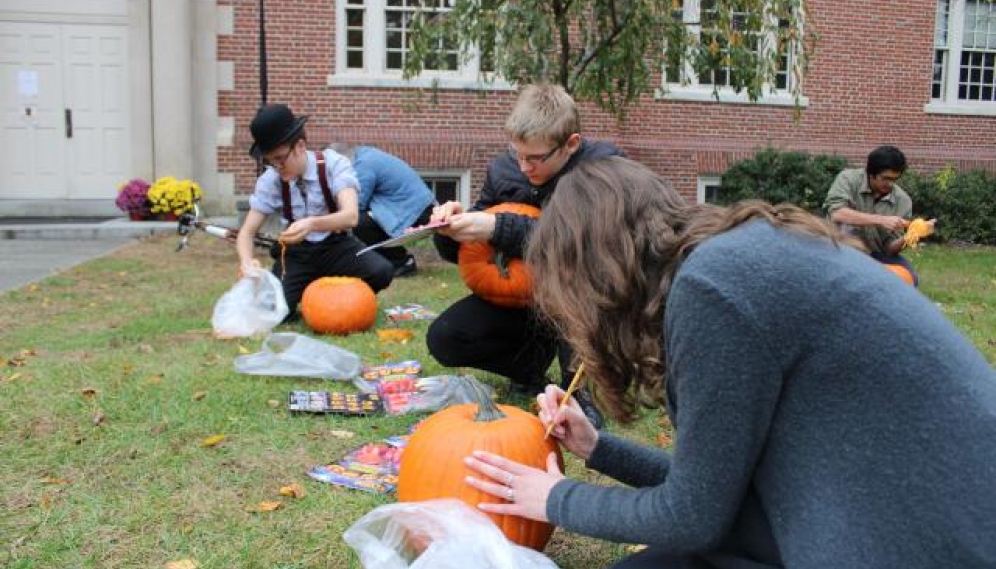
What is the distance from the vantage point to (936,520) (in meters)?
1.47

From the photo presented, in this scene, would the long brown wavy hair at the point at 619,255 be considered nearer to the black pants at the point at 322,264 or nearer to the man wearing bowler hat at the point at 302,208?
the man wearing bowler hat at the point at 302,208

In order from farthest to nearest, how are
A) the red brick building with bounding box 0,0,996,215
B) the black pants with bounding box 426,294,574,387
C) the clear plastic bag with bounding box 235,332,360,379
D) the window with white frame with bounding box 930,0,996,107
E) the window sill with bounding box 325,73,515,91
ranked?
the window with white frame with bounding box 930,0,996,107, the window sill with bounding box 325,73,515,91, the red brick building with bounding box 0,0,996,215, the clear plastic bag with bounding box 235,332,360,379, the black pants with bounding box 426,294,574,387

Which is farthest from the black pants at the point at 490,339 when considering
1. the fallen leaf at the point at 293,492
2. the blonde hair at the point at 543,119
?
the fallen leaf at the point at 293,492

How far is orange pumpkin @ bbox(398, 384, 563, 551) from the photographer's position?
2.40 m

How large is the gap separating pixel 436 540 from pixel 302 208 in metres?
4.11

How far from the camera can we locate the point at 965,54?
637 inches

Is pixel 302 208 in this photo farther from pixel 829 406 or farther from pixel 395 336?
pixel 829 406

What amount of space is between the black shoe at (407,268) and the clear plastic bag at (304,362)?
3.88 meters

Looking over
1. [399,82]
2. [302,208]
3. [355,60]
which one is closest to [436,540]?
[302,208]

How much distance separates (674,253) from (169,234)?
1075 cm

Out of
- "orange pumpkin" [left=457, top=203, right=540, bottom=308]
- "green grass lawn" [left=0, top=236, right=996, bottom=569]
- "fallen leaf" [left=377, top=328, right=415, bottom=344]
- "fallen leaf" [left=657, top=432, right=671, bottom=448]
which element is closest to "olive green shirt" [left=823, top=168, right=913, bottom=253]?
"green grass lawn" [left=0, top=236, right=996, bottom=569]

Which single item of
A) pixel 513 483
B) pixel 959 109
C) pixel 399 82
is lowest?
pixel 513 483

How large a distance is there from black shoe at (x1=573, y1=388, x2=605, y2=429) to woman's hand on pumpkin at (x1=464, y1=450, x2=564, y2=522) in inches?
50.3

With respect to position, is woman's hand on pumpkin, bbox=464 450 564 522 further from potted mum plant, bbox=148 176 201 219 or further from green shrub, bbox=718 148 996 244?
green shrub, bbox=718 148 996 244
